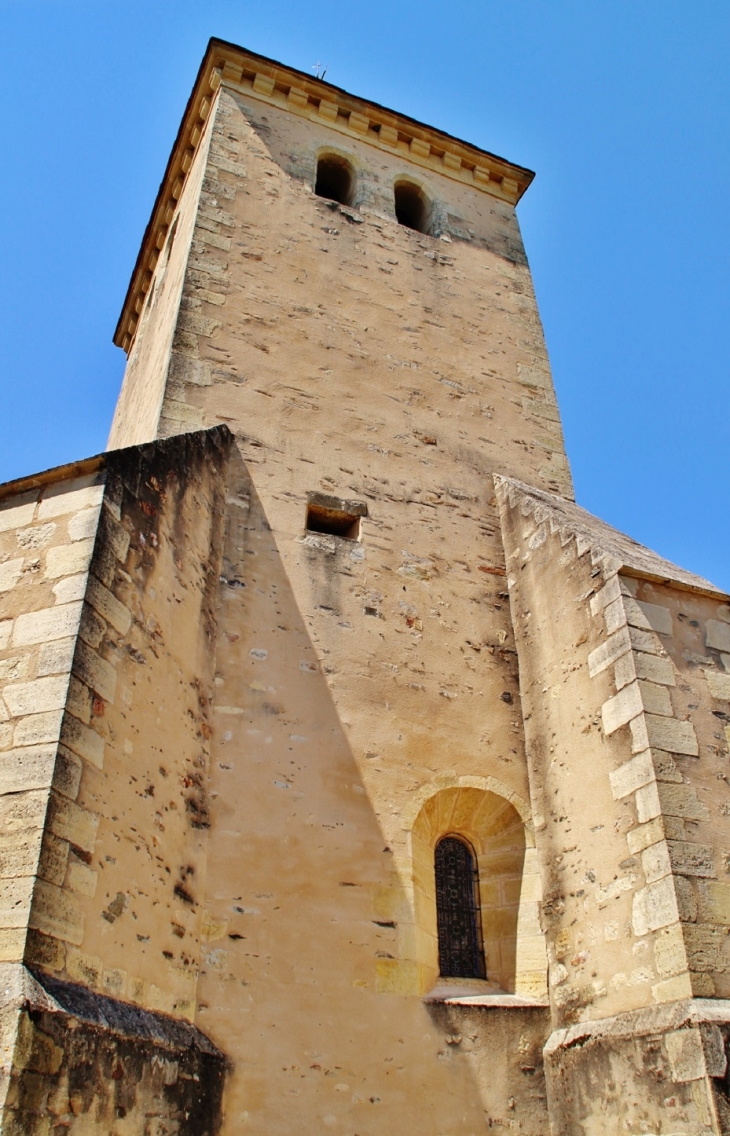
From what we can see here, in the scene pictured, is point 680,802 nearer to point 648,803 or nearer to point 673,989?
point 648,803

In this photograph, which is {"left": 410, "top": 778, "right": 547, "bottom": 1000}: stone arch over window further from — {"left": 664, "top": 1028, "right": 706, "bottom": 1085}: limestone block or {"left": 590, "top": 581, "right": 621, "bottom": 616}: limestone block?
{"left": 590, "top": 581, "right": 621, "bottom": 616}: limestone block

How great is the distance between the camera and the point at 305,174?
926 centimetres

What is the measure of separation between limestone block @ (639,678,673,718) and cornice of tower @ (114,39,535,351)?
24.6 feet

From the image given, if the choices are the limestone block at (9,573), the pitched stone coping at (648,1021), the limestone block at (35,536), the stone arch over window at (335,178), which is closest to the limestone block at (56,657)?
the limestone block at (9,573)

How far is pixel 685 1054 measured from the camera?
13.4ft

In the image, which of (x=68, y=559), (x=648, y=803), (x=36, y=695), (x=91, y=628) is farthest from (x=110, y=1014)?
(x=648, y=803)

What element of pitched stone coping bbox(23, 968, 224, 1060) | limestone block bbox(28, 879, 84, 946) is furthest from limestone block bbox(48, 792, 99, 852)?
pitched stone coping bbox(23, 968, 224, 1060)

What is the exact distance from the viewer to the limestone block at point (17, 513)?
4.73 metres

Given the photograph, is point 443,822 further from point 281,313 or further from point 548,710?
point 281,313

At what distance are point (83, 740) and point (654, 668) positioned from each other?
3082 mm

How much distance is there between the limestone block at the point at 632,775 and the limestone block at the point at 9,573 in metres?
3.31


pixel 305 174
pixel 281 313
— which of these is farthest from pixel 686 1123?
pixel 305 174

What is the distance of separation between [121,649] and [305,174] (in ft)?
21.1

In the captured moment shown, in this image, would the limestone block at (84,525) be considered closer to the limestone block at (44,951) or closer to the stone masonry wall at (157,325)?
the limestone block at (44,951)
